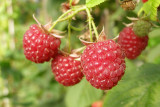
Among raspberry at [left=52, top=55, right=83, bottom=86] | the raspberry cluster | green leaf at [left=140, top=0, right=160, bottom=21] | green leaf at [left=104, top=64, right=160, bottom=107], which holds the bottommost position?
green leaf at [left=104, top=64, right=160, bottom=107]

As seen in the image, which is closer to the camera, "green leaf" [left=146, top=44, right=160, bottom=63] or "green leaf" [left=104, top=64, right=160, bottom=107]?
"green leaf" [left=104, top=64, right=160, bottom=107]

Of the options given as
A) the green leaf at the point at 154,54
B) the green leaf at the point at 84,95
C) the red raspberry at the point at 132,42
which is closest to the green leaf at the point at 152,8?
the red raspberry at the point at 132,42

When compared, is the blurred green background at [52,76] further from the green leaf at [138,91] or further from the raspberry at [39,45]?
the raspberry at [39,45]

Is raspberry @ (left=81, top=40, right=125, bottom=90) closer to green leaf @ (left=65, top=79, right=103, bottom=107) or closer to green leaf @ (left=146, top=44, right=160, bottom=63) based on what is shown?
green leaf @ (left=65, top=79, right=103, bottom=107)

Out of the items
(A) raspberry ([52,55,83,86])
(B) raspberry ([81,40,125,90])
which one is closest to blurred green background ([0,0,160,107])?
(A) raspberry ([52,55,83,86])

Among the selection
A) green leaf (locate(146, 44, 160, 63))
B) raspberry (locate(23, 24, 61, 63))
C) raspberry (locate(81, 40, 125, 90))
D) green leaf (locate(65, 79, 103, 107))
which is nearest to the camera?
raspberry (locate(81, 40, 125, 90))

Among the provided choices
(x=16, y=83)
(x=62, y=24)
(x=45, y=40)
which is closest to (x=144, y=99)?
(x=45, y=40)
